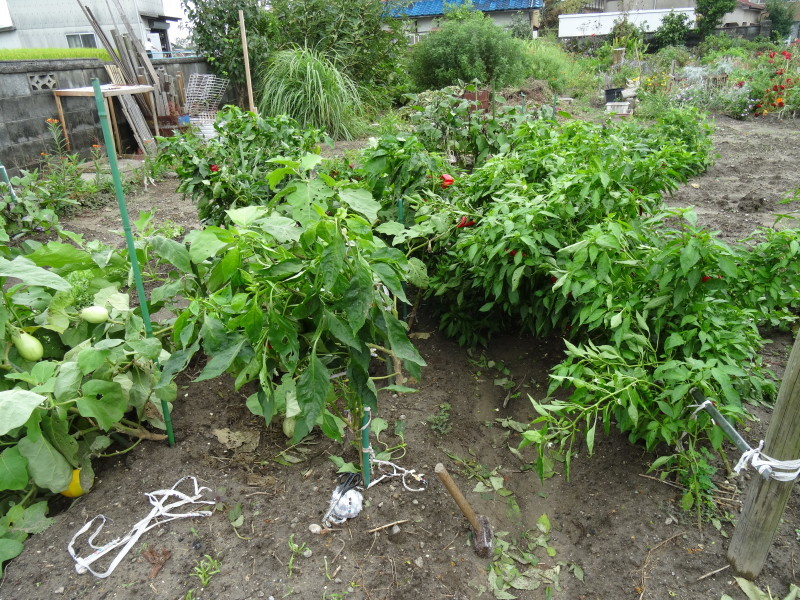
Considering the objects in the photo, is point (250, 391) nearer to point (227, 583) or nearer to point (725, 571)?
point (227, 583)

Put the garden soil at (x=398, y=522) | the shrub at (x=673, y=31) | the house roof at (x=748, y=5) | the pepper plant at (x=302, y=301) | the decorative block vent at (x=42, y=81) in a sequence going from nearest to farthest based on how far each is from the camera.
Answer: the pepper plant at (x=302, y=301)
the garden soil at (x=398, y=522)
the decorative block vent at (x=42, y=81)
the shrub at (x=673, y=31)
the house roof at (x=748, y=5)

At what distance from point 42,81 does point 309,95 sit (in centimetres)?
356

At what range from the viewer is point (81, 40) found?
1705cm

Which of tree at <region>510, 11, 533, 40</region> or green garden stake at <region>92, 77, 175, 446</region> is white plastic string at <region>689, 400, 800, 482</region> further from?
tree at <region>510, 11, 533, 40</region>

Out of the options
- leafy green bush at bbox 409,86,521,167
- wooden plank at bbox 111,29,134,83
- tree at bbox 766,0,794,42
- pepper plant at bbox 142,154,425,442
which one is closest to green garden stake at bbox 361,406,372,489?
pepper plant at bbox 142,154,425,442

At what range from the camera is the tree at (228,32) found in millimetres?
10312

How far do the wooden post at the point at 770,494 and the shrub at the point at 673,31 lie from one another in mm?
26220

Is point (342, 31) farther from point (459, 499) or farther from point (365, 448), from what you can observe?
point (459, 499)

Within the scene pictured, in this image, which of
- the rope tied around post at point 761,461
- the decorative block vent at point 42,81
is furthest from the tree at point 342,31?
the rope tied around post at point 761,461

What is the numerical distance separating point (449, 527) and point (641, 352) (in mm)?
903

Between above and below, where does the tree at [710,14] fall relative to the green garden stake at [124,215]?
above

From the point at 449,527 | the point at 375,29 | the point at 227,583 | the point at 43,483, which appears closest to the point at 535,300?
the point at 449,527

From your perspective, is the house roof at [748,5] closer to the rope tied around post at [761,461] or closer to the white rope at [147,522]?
the rope tied around post at [761,461]

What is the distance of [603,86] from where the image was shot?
50.5ft
